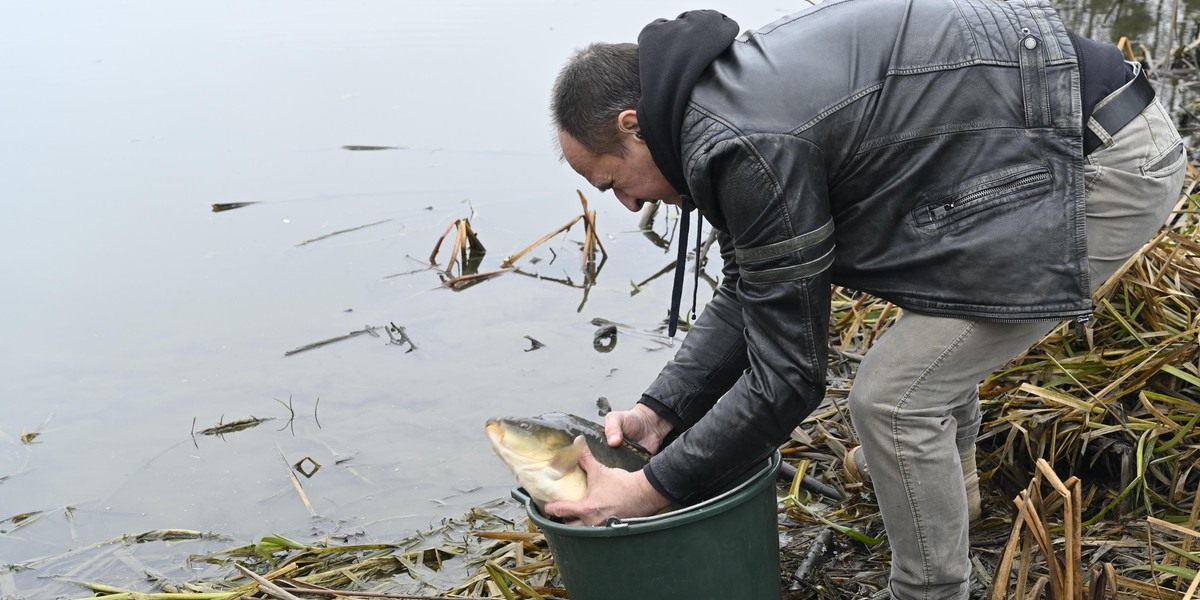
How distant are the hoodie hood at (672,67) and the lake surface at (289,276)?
7.21 feet

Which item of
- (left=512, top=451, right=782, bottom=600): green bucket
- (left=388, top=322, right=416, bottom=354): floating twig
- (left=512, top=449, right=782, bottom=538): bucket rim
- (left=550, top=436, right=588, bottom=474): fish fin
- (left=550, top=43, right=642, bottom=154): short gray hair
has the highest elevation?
(left=550, top=43, right=642, bottom=154): short gray hair

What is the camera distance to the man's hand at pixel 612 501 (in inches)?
102

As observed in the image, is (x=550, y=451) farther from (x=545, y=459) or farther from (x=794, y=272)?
(x=794, y=272)

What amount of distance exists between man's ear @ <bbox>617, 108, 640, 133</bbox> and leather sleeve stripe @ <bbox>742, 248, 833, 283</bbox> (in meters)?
0.40

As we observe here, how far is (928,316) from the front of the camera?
2.51 meters

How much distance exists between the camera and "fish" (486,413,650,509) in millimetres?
2666

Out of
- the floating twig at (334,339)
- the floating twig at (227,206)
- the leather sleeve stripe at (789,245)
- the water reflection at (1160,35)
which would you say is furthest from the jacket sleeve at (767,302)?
the floating twig at (227,206)

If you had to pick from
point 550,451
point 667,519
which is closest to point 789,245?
point 667,519

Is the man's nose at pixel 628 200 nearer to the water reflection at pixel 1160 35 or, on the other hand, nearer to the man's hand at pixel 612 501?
the man's hand at pixel 612 501

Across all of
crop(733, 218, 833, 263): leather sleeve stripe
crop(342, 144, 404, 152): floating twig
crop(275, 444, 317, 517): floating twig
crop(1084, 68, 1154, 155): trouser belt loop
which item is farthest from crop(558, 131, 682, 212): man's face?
crop(342, 144, 404, 152): floating twig

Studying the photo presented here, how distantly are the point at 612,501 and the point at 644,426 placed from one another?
17.6 inches

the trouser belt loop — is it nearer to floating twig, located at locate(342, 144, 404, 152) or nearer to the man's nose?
the man's nose

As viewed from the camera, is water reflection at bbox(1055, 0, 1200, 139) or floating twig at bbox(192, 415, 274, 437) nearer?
floating twig at bbox(192, 415, 274, 437)

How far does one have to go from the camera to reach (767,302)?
2.40 metres
